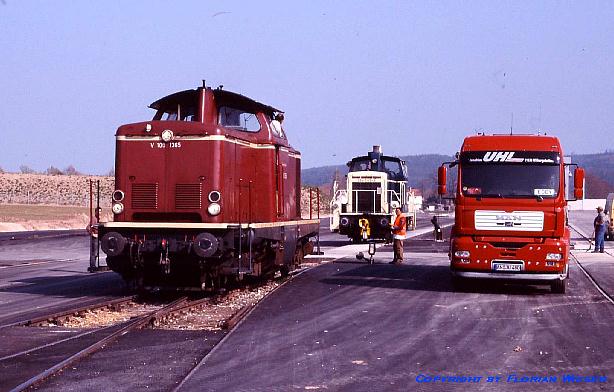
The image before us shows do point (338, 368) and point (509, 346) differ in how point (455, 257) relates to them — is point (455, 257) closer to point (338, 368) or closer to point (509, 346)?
point (509, 346)

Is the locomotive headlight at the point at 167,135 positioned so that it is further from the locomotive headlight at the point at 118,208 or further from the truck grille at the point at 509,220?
the truck grille at the point at 509,220

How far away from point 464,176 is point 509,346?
670cm

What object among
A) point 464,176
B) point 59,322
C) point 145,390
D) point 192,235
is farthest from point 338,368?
point 464,176

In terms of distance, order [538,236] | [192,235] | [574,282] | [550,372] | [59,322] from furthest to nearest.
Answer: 1. [574,282]
2. [538,236]
3. [192,235]
4. [59,322]
5. [550,372]

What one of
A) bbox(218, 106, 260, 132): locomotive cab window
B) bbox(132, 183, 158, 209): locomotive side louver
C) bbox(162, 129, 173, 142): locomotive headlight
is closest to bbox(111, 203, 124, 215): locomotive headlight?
bbox(132, 183, 158, 209): locomotive side louver

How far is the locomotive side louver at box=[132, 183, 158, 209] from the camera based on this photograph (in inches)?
609

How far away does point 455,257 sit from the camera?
17203 millimetres

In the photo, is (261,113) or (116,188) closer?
(116,188)

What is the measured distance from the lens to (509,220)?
16891 mm

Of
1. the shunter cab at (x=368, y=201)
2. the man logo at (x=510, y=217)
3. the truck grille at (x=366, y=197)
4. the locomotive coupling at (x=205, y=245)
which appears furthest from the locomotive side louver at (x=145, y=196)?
the truck grille at (x=366, y=197)

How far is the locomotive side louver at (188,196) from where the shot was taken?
15.3 meters

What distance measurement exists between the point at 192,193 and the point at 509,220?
606 cm

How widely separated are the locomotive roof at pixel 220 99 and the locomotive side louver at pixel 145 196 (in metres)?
1.89

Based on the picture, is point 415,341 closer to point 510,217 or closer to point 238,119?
point 510,217
